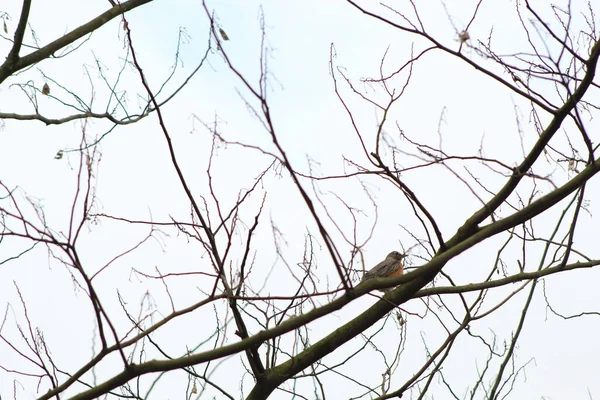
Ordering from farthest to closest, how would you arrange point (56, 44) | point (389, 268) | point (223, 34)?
1. point (389, 268)
2. point (56, 44)
3. point (223, 34)

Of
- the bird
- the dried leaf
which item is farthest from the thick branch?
the bird

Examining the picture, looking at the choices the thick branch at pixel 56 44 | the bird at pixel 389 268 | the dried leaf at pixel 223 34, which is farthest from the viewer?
the bird at pixel 389 268

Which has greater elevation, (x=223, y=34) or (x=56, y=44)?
(x=56, y=44)

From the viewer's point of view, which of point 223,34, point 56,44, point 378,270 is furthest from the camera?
point 378,270

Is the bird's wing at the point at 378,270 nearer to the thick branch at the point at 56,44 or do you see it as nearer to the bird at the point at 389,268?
the bird at the point at 389,268

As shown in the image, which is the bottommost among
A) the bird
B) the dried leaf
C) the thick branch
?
the dried leaf

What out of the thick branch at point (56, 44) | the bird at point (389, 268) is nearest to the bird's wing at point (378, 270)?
the bird at point (389, 268)

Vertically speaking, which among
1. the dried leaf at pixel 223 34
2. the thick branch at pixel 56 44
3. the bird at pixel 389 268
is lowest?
the dried leaf at pixel 223 34

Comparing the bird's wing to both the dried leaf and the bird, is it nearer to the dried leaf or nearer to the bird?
the bird

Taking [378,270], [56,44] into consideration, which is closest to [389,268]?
[378,270]

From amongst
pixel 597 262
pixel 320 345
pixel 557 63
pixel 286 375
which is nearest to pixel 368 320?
pixel 320 345

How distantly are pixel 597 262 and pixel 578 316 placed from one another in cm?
104

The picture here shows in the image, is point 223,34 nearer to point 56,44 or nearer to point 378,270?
point 56,44

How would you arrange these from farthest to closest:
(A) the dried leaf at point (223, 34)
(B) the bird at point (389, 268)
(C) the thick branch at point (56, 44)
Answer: (B) the bird at point (389, 268), (C) the thick branch at point (56, 44), (A) the dried leaf at point (223, 34)
